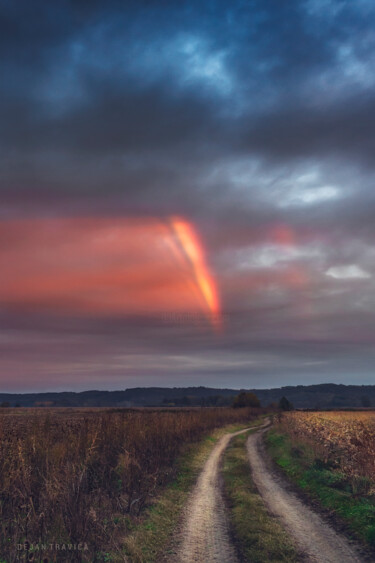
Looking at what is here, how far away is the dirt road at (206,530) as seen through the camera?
975cm

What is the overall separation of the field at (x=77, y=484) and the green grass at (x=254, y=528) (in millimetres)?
2821

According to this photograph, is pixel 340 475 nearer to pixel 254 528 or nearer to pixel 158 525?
pixel 254 528

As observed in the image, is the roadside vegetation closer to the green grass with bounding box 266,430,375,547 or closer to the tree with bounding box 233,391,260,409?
the green grass with bounding box 266,430,375,547

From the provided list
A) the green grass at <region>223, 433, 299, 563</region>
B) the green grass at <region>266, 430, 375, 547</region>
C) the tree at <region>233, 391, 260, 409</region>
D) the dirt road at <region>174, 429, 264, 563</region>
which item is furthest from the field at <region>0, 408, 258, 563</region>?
the tree at <region>233, 391, 260, 409</region>

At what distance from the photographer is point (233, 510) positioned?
13.8 meters

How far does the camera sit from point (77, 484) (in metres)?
10.4

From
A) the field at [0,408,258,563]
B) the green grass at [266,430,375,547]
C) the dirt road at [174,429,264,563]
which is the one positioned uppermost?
the field at [0,408,258,563]

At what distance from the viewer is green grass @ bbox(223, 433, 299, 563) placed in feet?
31.8

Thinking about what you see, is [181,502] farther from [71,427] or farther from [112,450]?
[71,427]

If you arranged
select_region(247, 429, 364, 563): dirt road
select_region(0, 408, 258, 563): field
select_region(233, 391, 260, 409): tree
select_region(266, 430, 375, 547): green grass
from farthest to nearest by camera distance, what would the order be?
1. select_region(233, 391, 260, 409): tree
2. select_region(266, 430, 375, 547): green grass
3. select_region(247, 429, 364, 563): dirt road
4. select_region(0, 408, 258, 563): field

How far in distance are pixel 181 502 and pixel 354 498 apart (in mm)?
5718

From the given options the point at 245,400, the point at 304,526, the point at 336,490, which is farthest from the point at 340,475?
the point at 245,400

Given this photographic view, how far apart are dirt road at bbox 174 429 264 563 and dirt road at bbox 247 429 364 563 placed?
65.6 inches

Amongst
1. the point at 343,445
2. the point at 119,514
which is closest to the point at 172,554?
the point at 119,514
